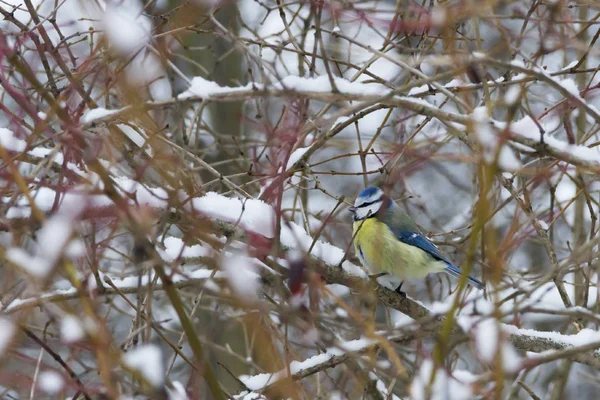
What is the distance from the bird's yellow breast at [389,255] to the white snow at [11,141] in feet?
7.86

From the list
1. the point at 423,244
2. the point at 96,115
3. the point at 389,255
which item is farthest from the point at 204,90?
the point at 423,244

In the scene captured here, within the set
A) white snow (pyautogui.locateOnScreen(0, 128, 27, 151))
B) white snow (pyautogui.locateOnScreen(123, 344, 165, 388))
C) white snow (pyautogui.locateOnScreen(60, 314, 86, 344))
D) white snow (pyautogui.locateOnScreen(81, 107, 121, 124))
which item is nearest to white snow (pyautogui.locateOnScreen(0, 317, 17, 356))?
white snow (pyautogui.locateOnScreen(60, 314, 86, 344))

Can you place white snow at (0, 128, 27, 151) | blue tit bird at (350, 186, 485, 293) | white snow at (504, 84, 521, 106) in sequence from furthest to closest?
blue tit bird at (350, 186, 485, 293) < white snow at (0, 128, 27, 151) < white snow at (504, 84, 521, 106)

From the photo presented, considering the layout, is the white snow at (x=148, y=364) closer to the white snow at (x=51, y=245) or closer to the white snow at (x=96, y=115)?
the white snow at (x=51, y=245)

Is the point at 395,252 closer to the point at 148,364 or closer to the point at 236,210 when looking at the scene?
the point at 236,210

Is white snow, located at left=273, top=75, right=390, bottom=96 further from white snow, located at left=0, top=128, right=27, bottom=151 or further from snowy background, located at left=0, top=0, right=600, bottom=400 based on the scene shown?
white snow, located at left=0, top=128, right=27, bottom=151

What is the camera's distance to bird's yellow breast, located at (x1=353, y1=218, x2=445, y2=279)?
464 centimetres

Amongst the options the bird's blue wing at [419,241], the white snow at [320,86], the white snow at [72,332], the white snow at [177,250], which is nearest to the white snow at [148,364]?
the white snow at [72,332]

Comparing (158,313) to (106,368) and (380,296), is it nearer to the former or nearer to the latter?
(380,296)

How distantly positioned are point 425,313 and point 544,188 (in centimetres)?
277

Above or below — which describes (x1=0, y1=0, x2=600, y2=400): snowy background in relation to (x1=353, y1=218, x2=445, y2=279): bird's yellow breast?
below

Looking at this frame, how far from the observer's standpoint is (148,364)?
166cm

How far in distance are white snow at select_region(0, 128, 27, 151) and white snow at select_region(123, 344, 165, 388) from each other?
123cm

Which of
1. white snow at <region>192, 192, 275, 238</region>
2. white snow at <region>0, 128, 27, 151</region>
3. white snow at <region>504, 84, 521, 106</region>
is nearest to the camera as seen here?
white snow at <region>504, 84, 521, 106</region>
